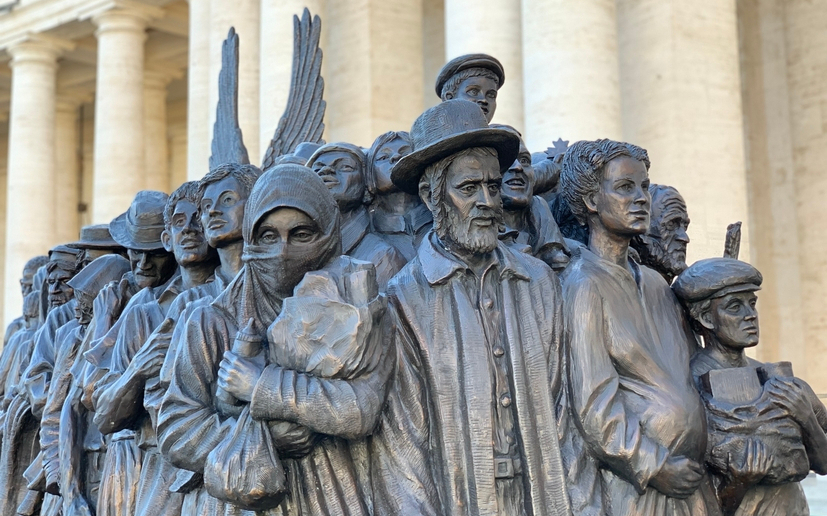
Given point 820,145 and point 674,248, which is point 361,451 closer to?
point 674,248

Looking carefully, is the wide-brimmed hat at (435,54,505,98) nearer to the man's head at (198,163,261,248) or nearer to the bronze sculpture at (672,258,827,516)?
the man's head at (198,163,261,248)

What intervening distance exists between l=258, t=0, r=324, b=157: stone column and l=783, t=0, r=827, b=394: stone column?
26.2 feet

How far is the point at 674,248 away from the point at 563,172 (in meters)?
0.90

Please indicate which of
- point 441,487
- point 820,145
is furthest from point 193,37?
point 441,487

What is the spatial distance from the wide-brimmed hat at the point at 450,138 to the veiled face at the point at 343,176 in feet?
2.92

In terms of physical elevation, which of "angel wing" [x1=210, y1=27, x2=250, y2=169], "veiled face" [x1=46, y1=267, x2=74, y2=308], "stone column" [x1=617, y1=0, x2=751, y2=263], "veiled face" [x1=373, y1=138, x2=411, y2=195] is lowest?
"veiled face" [x1=46, y1=267, x2=74, y2=308]

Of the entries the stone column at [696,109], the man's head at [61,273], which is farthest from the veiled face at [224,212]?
the stone column at [696,109]

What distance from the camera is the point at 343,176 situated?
459 cm

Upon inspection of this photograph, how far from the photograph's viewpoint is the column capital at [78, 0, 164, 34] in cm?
2072

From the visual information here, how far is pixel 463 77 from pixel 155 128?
20.0m

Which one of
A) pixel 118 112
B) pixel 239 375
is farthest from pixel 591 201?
pixel 118 112

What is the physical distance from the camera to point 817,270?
1589 cm

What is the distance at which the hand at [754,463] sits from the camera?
361 centimetres

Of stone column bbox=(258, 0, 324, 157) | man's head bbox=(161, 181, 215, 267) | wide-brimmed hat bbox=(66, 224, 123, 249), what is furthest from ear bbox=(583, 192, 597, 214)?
stone column bbox=(258, 0, 324, 157)
